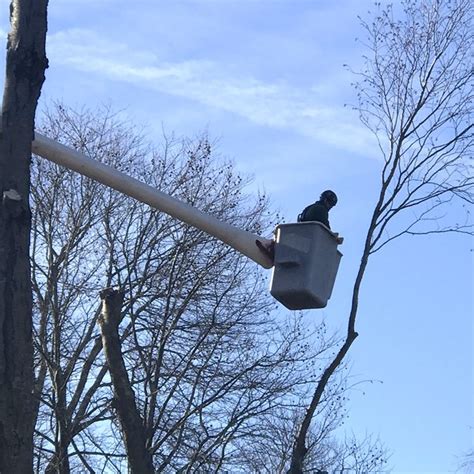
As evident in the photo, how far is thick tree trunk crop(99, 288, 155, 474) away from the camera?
35.6 feet

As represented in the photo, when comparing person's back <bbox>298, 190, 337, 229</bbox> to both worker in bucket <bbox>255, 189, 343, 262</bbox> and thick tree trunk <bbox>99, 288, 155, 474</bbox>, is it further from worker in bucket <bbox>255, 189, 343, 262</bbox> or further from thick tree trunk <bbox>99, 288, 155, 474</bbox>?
thick tree trunk <bbox>99, 288, 155, 474</bbox>

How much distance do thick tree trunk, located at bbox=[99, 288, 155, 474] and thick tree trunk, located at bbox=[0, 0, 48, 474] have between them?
4416mm

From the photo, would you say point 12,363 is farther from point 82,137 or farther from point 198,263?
point 82,137

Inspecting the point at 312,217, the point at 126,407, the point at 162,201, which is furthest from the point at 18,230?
the point at 126,407

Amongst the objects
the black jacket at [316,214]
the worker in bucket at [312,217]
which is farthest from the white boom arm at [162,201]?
the black jacket at [316,214]

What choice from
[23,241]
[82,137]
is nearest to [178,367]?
[82,137]

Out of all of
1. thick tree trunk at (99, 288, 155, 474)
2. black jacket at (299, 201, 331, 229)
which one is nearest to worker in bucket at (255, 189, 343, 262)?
black jacket at (299, 201, 331, 229)

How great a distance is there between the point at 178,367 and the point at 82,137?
197 inches

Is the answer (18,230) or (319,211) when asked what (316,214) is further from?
(18,230)

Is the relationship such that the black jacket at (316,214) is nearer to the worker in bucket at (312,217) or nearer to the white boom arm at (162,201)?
the worker in bucket at (312,217)

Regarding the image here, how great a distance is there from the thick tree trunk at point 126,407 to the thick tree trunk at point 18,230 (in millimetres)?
4416

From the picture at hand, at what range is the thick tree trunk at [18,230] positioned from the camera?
6414mm

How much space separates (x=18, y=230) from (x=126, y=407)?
15.1ft

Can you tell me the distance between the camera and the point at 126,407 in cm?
1097
